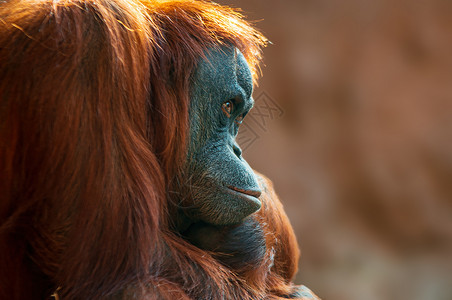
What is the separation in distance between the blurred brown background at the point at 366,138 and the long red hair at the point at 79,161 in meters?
1.82

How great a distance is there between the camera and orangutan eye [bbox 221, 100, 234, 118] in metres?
1.13

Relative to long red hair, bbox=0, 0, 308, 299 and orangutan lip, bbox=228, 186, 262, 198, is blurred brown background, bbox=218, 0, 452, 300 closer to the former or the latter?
orangutan lip, bbox=228, 186, 262, 198

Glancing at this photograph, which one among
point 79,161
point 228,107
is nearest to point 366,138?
point 228,107

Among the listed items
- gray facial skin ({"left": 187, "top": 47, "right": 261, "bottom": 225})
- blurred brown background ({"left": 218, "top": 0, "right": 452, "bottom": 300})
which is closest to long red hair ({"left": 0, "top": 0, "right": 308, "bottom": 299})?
gray facial skin ({"left": 187, "top": 47, "right": 261, "bottom": 225})

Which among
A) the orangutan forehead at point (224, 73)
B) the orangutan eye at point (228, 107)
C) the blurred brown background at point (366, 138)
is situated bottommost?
the blurred brown background at point (366, 138)

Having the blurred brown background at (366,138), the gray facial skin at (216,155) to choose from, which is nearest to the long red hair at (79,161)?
the gray facial skin at (216,155)

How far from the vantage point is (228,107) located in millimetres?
1144

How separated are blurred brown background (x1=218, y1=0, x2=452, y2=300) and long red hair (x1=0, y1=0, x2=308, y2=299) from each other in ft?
5.97

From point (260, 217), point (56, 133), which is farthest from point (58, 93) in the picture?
point (260, 217)

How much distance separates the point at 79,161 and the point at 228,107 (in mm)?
391

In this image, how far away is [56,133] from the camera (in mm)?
847

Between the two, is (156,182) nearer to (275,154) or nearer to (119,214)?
(119,214)

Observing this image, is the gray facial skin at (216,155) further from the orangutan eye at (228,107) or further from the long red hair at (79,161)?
the long red hair at (79,161)

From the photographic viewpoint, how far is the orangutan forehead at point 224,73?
1.07m
